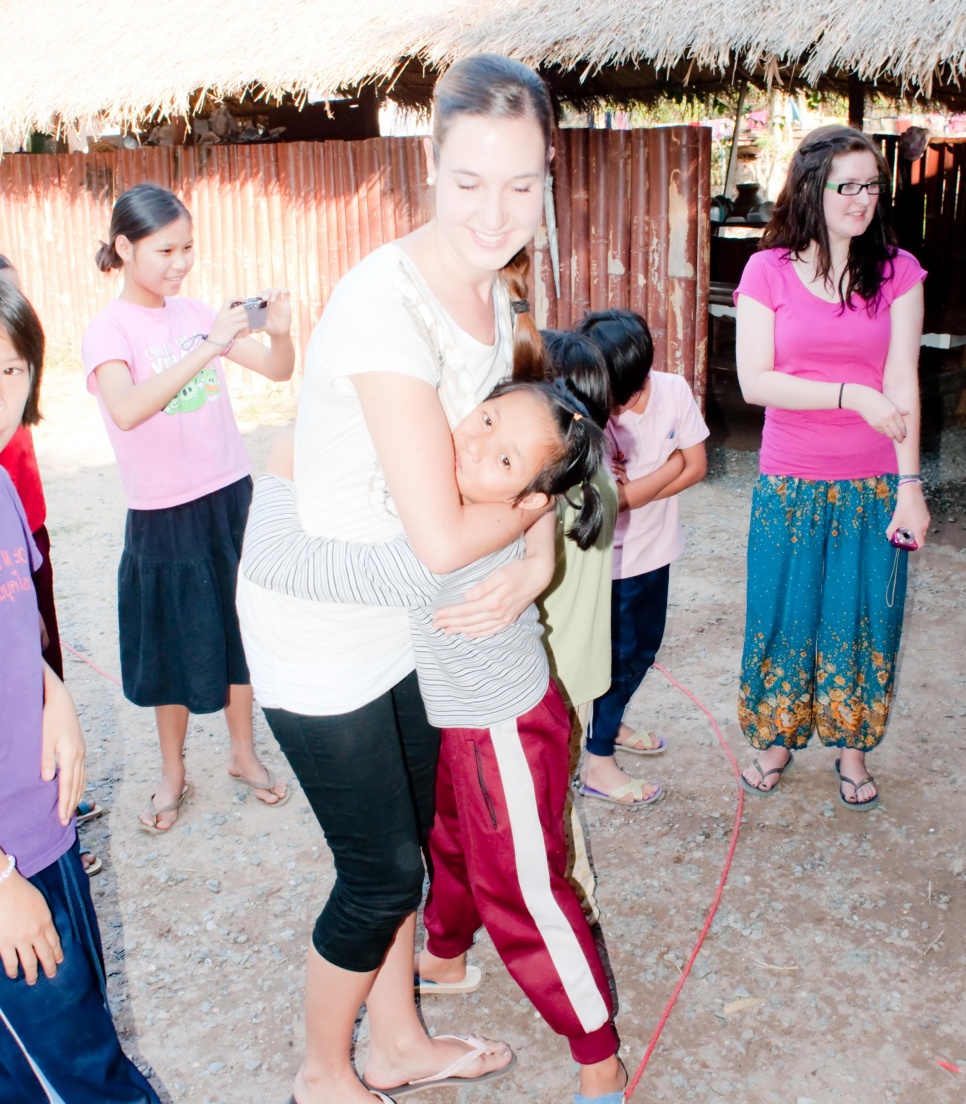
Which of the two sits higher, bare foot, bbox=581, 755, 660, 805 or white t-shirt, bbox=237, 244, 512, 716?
white t-shirt, bbox=237, 244, 512, 716

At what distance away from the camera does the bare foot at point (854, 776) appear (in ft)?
9.91

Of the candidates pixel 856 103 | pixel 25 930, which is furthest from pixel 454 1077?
pixel 856 103

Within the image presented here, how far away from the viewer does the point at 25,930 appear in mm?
1355

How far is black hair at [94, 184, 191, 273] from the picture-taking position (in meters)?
2.79

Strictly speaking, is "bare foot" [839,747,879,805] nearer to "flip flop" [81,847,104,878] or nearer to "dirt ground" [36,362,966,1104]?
"dirt ground" [36,362,966,1104]

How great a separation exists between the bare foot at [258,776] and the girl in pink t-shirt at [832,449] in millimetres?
1489

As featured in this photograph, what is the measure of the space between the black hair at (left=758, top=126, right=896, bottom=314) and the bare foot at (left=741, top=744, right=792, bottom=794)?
1.36 m

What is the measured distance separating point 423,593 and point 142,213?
1.81 m

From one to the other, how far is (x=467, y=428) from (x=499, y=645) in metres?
0.36

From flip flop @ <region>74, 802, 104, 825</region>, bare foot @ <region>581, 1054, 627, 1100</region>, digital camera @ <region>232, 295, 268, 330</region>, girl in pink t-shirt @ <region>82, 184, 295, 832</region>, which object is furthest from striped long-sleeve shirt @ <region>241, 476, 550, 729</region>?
flip flop @ <region>74, 802, 104, 825</region>

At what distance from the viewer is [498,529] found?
5.06 feet

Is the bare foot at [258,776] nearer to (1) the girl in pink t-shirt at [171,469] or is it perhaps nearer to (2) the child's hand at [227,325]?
(1) the girl in pink t-shirt at [171,469]

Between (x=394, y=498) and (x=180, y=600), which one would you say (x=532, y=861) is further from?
(x=180, y=600)

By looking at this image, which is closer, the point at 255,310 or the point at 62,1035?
the point at 62,1035
